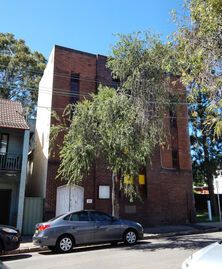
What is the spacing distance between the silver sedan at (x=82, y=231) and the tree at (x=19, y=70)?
2044cm

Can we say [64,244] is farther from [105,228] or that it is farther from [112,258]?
[112,258]

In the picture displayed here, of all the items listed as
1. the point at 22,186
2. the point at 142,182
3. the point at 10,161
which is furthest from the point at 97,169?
the point at 10,161

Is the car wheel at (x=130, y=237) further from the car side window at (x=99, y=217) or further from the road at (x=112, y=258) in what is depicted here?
the car side window at (x=99, y=217)

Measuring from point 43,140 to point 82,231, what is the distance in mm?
10416

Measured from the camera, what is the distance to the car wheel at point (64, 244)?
11.6 metres

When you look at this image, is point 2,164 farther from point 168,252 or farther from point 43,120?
point 168,252

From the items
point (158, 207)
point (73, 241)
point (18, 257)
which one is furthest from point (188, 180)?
point (18, 257)

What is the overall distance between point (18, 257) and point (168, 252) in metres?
5.45

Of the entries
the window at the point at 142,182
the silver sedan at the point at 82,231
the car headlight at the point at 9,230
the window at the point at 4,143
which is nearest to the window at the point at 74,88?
the window at the point at 4,143

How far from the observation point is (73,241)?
467 inches

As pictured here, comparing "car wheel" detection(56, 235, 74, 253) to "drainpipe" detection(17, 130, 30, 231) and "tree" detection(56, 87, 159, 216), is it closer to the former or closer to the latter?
"tree" detection(56, 87, 159, 216)

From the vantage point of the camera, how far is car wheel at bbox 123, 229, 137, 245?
12773 mm

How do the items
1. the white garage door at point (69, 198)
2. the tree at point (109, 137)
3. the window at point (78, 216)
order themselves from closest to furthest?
the window at point (78, 216)
the tree at point (109, 137)
the white garage door at point (69, 198)

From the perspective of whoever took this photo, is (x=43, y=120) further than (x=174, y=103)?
Yes
